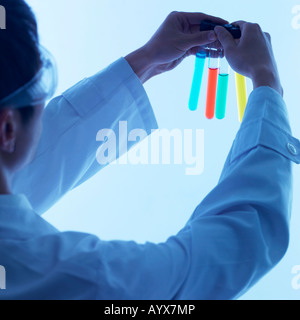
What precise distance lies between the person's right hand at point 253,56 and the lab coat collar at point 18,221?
0.39 m

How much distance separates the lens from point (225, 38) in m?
0.71

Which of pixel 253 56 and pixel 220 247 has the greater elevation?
pixel 253 56

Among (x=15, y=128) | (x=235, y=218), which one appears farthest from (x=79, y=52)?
(x=235, y=218)

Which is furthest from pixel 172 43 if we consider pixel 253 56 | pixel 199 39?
pixel 253 56

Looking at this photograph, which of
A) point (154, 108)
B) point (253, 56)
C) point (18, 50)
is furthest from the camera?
point (154, 108)

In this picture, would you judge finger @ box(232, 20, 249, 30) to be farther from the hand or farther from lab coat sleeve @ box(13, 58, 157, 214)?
lab coat sleeve @ box(13, 58, 157, 214)

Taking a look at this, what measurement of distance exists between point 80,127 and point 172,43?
244 millimetres

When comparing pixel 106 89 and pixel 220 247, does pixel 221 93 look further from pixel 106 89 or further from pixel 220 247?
pixel 220 247

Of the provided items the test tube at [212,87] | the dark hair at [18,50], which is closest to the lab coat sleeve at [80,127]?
the test tube at [212,87]

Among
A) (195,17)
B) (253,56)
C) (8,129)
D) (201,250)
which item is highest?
(195,17)

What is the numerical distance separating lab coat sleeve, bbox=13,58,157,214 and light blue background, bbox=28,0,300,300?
0.20 m

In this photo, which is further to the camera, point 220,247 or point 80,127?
point 80,127

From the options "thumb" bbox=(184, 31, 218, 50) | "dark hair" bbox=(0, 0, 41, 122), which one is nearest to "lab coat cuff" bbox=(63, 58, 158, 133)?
"thumb" bbox=(184, 31, 218, 50)

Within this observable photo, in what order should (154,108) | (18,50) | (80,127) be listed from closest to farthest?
(18,50)
(80,127)
(154,108)
